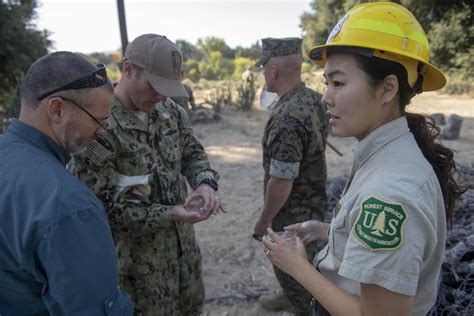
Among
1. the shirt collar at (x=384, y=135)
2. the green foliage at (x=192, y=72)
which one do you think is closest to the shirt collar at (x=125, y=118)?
the shirt collar at (x=384, y=135)

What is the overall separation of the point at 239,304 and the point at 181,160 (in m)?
1.74

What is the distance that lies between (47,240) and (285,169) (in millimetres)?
1754

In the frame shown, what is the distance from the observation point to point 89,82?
1471mm

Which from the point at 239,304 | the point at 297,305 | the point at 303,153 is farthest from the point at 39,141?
the point at 239,304

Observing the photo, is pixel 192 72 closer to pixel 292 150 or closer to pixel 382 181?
pixel 292 150

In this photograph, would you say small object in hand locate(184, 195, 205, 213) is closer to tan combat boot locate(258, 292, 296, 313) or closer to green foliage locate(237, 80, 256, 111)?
tan combat boot locate(258, 292, 296, 313)

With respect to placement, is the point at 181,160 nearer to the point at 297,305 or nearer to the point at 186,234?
the point at 186,234

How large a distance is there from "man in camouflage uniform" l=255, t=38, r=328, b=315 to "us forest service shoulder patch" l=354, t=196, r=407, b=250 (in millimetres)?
1558

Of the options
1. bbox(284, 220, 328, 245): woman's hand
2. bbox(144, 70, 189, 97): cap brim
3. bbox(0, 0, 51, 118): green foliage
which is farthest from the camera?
bbox(0, 0, 51, 118): green foliage

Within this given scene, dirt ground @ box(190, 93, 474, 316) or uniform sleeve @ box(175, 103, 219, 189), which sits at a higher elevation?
uniform sleeve @ box(175, 103, 219, 189)

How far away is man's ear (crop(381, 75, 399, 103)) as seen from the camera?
1.26 meters

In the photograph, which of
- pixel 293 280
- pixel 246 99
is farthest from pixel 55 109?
pixel 246 99

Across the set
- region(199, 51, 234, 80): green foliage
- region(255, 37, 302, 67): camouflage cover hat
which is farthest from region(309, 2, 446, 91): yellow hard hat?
region(199, 51, 234, 80): green foliage

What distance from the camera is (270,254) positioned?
1.50m
